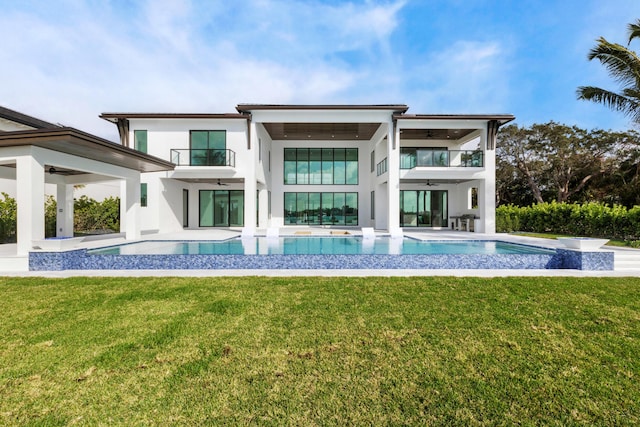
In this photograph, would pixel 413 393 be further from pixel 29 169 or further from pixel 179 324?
pixel 29 169

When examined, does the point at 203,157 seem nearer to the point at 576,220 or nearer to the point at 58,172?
the point at 58,172

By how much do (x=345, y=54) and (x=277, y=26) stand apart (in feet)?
27.3

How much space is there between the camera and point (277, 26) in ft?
52.1

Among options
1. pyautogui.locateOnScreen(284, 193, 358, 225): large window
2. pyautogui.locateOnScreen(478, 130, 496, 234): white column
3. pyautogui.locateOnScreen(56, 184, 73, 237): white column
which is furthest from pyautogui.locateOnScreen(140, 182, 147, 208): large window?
pyautogui.locateOnScreen(478, 130, 496, 234): white column

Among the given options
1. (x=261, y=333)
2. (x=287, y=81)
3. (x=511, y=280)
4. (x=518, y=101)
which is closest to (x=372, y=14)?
(x=287, y=81)

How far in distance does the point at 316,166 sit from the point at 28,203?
1676 cm

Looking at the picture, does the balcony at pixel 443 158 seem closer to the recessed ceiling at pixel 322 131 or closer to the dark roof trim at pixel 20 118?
the recessed ceiling at pixel 322 131

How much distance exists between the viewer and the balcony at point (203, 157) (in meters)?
17.3

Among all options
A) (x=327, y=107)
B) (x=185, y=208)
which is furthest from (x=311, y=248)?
(x=185, y=208)

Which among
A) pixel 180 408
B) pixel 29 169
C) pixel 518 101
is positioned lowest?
pixel 180 408

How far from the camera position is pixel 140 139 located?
17781mm

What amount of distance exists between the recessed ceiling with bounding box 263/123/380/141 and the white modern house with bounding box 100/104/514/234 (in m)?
0.07

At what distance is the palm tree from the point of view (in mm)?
12812

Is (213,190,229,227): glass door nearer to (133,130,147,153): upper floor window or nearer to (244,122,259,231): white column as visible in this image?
(244,122,259,231): white column
